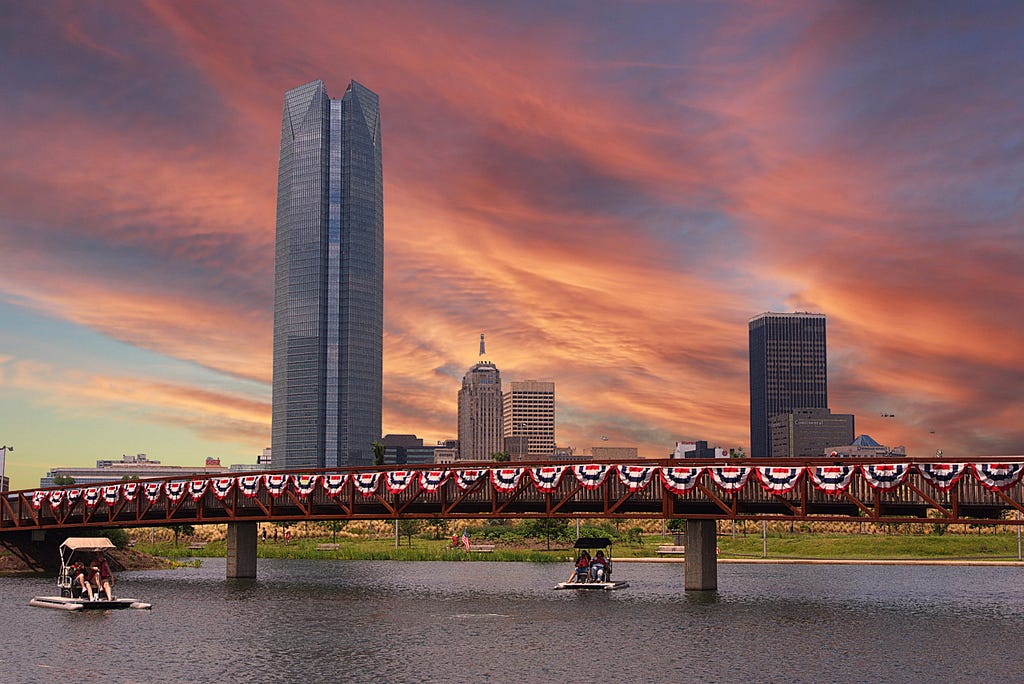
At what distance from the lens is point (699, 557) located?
245 feet

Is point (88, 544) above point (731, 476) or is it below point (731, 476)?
below

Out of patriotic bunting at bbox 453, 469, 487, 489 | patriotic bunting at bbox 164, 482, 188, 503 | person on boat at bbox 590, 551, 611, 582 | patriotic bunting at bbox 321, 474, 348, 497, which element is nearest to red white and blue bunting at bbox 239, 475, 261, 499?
patriotic bunting at bbox 164, 482, 188, 503

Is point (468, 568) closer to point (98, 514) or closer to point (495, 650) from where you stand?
point (98, 514)

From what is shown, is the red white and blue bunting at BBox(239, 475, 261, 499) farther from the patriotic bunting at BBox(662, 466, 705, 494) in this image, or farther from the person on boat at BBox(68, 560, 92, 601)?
the patriotic bunting at BBox(662, 466, 705, 494)

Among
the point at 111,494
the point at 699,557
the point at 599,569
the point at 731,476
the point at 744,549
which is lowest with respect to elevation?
the point at 744,549

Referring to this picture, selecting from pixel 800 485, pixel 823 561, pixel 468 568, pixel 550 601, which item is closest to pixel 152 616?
pixel 550 601

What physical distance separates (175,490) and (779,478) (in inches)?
1892

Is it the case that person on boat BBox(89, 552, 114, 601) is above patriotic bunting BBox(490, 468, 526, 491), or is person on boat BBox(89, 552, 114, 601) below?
below

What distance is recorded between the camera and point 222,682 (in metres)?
40.1

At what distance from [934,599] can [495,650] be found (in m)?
35.6

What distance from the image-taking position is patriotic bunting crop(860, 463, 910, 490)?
66.9m

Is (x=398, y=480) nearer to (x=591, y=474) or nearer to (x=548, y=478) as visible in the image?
(x=548, y=478)

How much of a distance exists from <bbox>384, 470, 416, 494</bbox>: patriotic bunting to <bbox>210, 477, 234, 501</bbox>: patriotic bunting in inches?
566

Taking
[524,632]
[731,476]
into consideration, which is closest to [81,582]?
[524,632]
